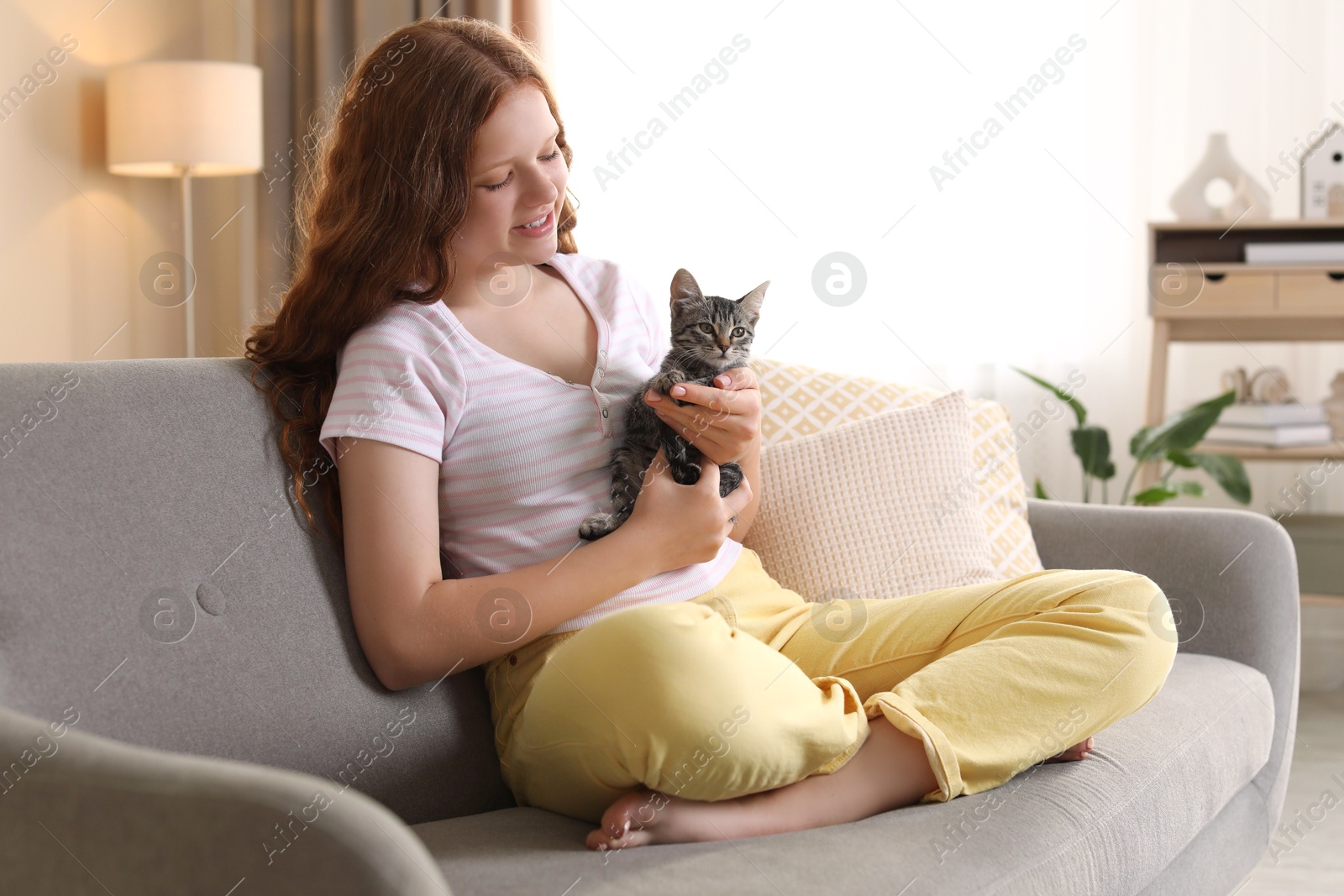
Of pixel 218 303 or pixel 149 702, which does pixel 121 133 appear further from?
pixel 149 702

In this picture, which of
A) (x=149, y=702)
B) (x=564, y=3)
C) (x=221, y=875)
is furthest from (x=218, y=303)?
(x=221, y=875)

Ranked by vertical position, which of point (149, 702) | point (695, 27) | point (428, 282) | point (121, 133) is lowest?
point (149, 702)

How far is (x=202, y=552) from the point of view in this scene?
40.4 inches

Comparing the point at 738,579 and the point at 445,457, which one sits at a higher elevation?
the point at 445,457

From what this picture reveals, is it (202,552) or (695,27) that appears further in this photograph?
(695,27)

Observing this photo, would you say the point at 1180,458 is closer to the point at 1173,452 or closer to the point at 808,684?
the point at 1173,452

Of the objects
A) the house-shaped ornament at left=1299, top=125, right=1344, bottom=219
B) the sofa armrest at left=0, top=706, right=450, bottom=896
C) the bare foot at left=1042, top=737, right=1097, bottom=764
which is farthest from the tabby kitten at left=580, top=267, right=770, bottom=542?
the house-shaped ornament at left=1299, top=125, right=1344, bottom=219

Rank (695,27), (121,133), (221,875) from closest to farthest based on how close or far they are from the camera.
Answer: (221,875) < (121,133) < (695,27)

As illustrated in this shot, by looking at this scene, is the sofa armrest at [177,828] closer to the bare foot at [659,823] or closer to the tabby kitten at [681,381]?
the bare foot at [659,823]

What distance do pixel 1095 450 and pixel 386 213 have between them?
6.46 feet

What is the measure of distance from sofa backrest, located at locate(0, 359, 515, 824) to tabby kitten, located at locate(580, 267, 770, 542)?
0.27 meters

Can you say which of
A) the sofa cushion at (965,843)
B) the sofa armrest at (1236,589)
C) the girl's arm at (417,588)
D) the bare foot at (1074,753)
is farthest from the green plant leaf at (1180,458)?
the girl's arm at (417,588)

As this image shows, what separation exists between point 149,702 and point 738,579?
2.00 feet

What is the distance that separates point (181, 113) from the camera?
2807 mm
